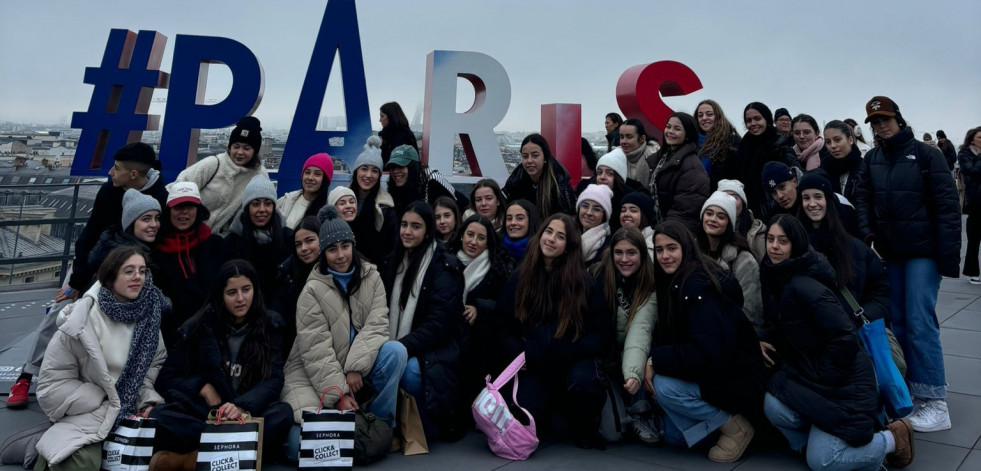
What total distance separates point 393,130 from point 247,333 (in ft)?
9.96

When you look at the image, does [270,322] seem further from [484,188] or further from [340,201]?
[484,188]

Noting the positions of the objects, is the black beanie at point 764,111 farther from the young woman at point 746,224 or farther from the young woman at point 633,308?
the young woman at point 633,308

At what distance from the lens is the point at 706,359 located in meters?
3.97

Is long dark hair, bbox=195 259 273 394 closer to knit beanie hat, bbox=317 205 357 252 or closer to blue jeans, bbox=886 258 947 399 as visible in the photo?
knit beanie hat, bbox=317 205 357 252

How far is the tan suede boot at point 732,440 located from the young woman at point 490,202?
81.1 inches

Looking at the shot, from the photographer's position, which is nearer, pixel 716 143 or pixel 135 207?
pixel 135 207

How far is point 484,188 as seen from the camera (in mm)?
5332

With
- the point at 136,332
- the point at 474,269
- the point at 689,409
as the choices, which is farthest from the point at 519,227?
the point at 136,332

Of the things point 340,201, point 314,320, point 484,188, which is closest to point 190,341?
point 314,320

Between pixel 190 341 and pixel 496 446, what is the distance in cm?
173

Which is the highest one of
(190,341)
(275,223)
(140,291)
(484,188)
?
(484,188)

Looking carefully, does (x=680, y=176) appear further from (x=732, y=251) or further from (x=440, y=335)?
(x=440, y=335)

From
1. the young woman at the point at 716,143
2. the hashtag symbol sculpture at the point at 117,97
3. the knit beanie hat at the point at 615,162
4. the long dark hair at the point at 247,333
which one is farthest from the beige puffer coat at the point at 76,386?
the young woman at the point at 716,143

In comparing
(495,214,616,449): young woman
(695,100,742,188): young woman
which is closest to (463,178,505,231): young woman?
(495,214,616,449): young woman
